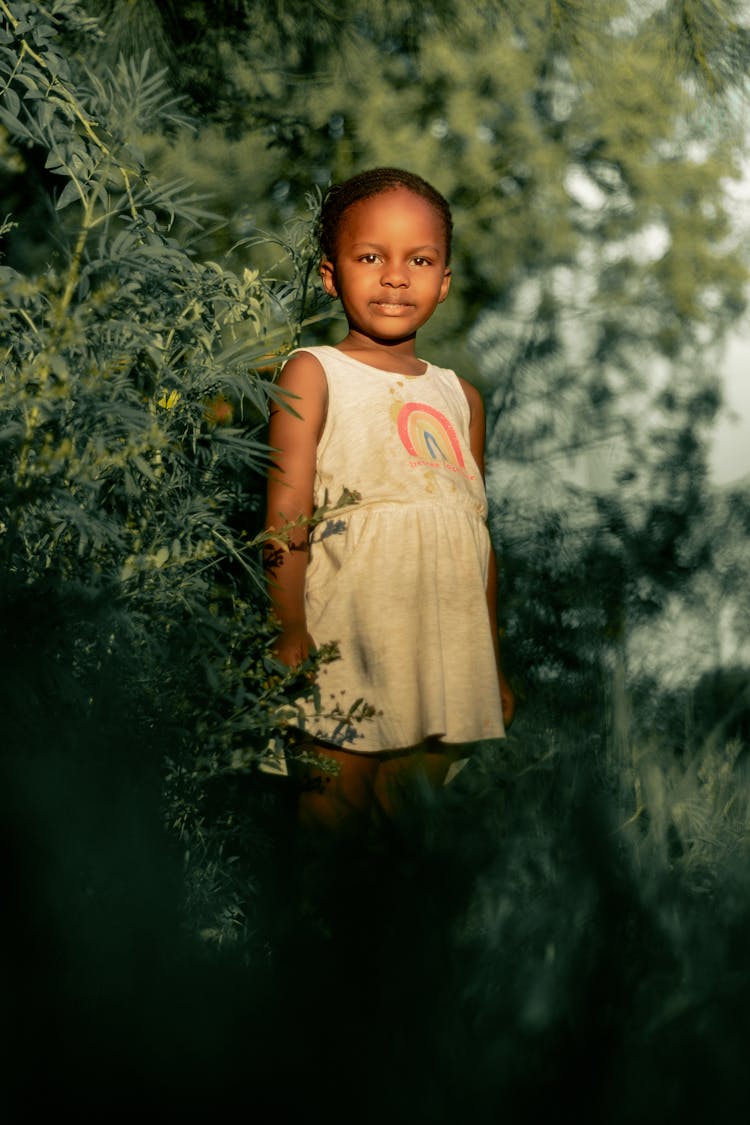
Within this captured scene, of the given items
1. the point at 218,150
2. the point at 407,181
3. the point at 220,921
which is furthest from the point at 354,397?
the point at 218,150

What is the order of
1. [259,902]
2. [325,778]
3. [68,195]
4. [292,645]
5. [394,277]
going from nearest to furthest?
[259,902]
[68,195]
[325,778]
[292,645]
[394,277]

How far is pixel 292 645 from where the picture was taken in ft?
6.73

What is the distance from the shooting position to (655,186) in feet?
11.6

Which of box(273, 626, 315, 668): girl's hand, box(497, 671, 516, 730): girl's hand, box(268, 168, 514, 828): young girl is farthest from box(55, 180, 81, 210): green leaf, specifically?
box(497, 671, 516, 730): girl's hand

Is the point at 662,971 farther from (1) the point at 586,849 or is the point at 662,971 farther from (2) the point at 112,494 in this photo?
(2) the point at 112,494

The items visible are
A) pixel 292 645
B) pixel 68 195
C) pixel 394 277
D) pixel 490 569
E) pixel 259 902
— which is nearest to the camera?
pixel 259 902

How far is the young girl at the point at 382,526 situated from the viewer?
2086mm

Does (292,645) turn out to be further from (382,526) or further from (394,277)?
(394,277)

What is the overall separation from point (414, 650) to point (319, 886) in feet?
3.68

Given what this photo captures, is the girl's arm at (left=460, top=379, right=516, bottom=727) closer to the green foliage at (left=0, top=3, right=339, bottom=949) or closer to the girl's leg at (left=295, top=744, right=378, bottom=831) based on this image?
the girl's leg at (left=295, top=744, right=378, bottom=831)

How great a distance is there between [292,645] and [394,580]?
0.69ft

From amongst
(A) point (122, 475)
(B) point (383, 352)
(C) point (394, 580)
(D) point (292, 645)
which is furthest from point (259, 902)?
(B) point (383, 352)

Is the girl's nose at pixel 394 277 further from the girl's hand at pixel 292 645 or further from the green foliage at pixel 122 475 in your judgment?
the girl's hand at pixel 292 645

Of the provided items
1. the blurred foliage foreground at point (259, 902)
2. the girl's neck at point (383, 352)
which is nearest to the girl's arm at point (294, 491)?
the girl's neck at point (383, 352)
